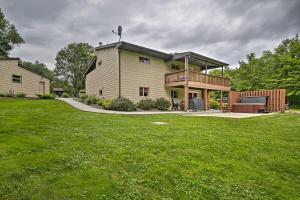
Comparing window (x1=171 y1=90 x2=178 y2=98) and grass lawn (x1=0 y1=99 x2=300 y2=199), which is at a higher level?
window (x1=171 y1=90 x2=178 y2=98)

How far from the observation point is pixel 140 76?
1669cm

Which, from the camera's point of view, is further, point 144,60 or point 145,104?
point 144,60

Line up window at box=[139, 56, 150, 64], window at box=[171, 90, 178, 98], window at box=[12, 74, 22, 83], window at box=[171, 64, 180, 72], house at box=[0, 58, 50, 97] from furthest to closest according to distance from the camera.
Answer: window at box=[12, 74, 22, 83], window at box=[171, 64, 180, 72], house at box=[0, 58, 50, 97], window at box=[171, 90, 178, 98], window at box=[139, 56, 150, 64]

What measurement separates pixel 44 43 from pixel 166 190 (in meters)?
35.4

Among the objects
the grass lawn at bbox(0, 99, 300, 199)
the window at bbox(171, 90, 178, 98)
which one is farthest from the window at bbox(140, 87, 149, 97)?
the grass lawn at bbox(0, 99, 300, 199)

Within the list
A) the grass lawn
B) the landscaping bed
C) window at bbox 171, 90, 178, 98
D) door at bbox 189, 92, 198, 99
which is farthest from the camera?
door at bbox 189, 92, 198, 99

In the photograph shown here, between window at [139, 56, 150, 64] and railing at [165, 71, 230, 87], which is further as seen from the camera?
window at [139, 56, 150, 64]

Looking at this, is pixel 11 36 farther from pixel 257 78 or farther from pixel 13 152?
pixel 257 78

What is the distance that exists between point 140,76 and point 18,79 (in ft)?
46.0

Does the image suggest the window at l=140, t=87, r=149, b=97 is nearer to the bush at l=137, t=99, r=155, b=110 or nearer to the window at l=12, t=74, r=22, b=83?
the bush at l=137, t=99, r=155, b=110

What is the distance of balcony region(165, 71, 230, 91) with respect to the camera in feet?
53.7

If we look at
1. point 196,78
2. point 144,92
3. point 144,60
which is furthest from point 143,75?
point 196,78

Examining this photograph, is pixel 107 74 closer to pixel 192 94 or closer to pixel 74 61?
pixel 192 94

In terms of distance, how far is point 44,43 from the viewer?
3169 centimetres
